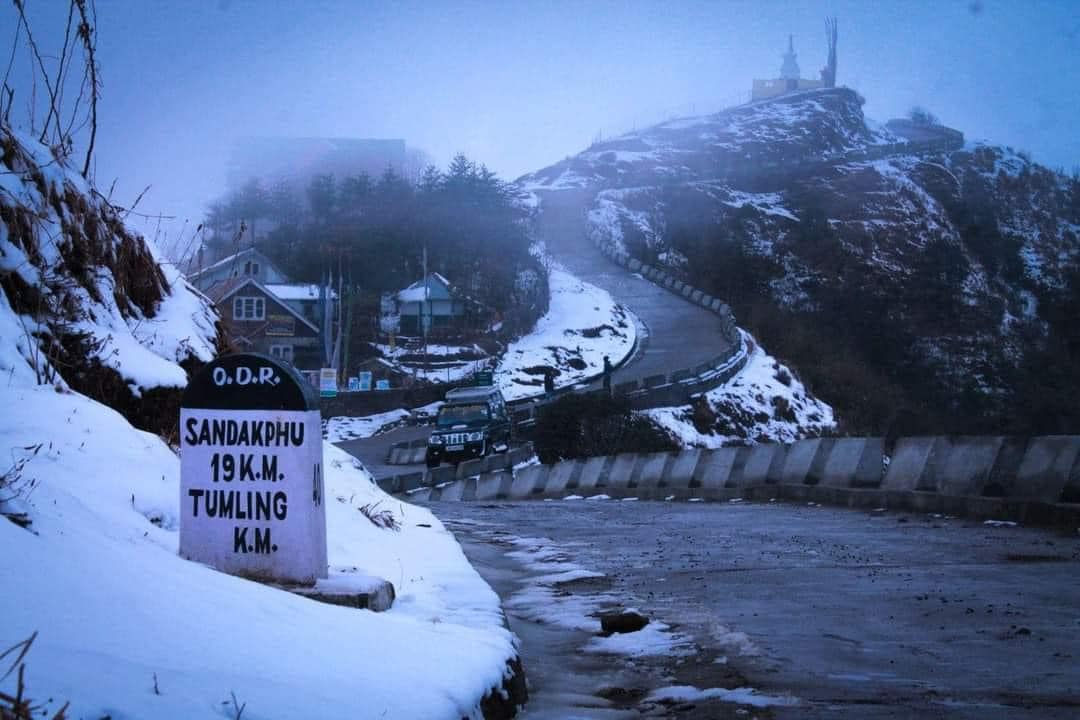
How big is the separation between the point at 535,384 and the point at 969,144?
90314 millimetres

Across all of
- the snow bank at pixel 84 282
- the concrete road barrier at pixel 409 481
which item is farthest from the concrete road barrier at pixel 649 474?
the snow bank at pixel 84 282

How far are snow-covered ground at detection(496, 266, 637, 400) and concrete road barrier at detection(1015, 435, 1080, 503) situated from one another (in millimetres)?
47912

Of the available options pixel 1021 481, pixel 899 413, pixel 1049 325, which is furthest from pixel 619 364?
pixel 1021 481

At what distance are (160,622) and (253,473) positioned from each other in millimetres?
2204

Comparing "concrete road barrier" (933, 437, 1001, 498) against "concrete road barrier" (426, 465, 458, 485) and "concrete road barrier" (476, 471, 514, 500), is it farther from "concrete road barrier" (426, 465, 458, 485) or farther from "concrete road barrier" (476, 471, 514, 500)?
"concrete road barrier" (426, 465, 458, 485)

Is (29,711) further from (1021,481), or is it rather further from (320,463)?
(1021,481)

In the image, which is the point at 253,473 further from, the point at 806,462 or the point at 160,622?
the point at 806,462

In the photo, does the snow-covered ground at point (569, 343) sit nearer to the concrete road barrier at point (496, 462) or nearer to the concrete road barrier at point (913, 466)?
the concrete road barrier at point (496, 462)

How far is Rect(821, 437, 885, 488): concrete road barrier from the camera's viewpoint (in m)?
16.9

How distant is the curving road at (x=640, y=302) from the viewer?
224ft

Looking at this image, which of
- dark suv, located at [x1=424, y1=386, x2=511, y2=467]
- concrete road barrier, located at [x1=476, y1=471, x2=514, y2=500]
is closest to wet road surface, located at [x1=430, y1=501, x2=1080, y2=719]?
concrete road barrier, located at [x1=476, y1=471, x2=514, y2=500]

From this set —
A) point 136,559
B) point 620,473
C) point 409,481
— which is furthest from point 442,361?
point 136,559

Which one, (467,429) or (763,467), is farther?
(467,429)

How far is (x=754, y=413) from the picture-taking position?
58719 mm
